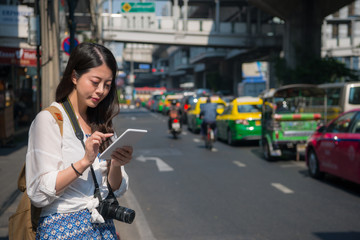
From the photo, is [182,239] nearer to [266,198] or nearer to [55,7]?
[266,198]

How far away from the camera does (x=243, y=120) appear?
17.7 meters

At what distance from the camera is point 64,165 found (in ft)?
7.98

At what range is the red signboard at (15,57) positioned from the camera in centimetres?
2011

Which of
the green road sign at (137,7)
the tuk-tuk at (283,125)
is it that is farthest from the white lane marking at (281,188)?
the green road sign at (137,7)

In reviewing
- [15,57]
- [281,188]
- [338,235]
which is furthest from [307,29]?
[338,235]

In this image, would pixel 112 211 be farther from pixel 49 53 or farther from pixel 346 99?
pixel 346 99

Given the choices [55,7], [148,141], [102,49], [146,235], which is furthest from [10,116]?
[102,49]

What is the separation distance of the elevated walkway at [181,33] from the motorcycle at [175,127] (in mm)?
25268

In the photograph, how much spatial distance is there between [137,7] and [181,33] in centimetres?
449

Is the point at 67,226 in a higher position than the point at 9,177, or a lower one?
higher

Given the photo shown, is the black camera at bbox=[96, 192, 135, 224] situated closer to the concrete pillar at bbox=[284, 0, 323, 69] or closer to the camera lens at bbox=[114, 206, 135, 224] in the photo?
the camera lens at bbox=[114, 206, 135, 224]

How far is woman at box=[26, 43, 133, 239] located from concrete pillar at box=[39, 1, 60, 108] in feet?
29.8

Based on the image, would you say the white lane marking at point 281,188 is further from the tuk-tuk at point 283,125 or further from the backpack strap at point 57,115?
the backpack strap at point 57,115

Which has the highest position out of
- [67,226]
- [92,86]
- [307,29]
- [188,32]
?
[188,32]
